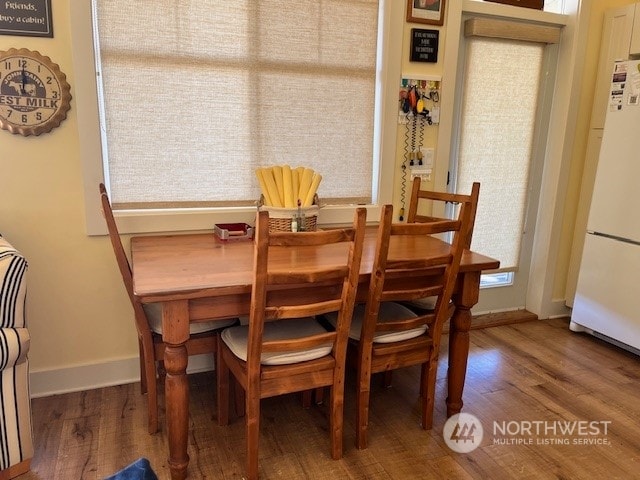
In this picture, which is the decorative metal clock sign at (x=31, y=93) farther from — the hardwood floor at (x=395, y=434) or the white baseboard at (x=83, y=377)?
the hardwood floor at (x=395, y=434)

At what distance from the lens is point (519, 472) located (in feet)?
6.10

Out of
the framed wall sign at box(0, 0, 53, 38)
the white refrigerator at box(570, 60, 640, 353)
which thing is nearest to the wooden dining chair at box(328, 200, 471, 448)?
the white refrigerator at box(570, 60, 640, 353)

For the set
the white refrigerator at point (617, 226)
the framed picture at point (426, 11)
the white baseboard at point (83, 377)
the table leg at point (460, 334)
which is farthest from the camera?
the white refrigerator at point (617, 226)

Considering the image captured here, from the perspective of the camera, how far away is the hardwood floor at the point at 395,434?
1858 mm

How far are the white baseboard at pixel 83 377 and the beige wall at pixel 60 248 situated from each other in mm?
24

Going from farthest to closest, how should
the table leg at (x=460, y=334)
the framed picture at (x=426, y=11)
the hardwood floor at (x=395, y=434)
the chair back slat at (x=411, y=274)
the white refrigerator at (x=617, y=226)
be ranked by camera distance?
the white refrigerator at (x=617, y=226)
the framed picture at (x=426, y=11)
the table leg at (x=460, y=334)
the hardwood floor at (x=395, y=434)
the chair back slat at (x=411, y=274)

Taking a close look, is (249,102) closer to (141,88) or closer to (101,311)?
(141,88)

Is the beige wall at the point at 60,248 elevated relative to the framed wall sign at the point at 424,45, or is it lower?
lower

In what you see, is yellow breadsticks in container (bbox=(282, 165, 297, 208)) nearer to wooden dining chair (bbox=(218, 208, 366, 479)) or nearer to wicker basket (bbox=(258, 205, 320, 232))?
wicker basket (bbox=(258, 205, 320, 232))

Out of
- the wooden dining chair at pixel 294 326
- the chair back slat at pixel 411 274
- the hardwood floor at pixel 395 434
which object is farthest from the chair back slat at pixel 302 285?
the hardwood floor at pixel 395 434

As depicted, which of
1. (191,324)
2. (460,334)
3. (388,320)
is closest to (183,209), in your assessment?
(191,324)

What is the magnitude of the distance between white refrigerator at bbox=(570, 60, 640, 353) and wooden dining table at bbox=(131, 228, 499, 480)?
1.25 meters

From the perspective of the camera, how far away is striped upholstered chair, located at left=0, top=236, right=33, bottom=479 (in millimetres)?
1601

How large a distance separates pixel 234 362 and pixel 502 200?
222cm
